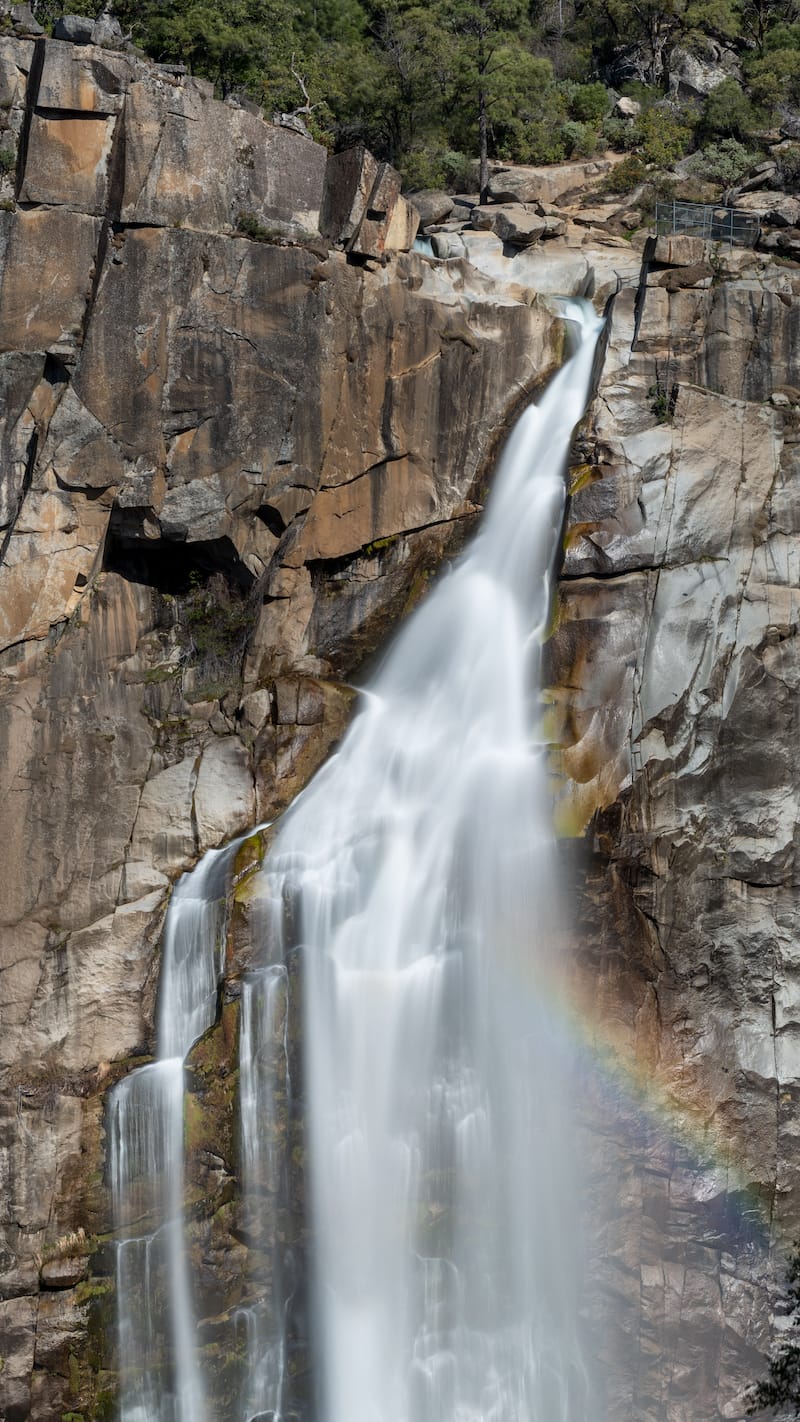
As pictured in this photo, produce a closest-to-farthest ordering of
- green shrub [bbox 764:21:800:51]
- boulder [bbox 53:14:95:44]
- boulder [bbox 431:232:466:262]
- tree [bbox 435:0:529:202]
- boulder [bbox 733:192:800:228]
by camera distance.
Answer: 1. boulder [bbox 53:14:95:44]
2. boulder [bbox 733:192:800:228]
3. boulder [bbox 431:232:466:262]
4. tree [bbox 435:0:529:202]
5. green shrub [bbox 764:21:800:51]

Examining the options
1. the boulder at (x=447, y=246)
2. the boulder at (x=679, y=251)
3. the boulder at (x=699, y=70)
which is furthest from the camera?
the boulder at (x=699, y=70)

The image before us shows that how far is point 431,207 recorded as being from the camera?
92.0ft

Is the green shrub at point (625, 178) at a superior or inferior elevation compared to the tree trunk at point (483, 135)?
inferior

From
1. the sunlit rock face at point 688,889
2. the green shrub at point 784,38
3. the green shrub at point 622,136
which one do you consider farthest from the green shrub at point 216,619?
the green shrub at point 784,38

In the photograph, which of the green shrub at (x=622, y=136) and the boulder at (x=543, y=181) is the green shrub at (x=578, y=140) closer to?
the green shrub at (x=622, y=136)

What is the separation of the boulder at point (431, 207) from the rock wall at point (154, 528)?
5.04 m

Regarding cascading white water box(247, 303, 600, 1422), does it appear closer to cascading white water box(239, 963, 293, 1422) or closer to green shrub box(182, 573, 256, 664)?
cascading white water box(239, 963, 293, 1422)

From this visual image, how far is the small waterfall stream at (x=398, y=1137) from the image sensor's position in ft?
62.8

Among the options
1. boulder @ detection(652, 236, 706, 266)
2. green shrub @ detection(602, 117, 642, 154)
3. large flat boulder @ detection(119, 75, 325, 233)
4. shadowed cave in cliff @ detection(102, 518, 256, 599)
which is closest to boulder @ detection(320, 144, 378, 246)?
large flat boulder @ detection(119, 75, 325, 233)

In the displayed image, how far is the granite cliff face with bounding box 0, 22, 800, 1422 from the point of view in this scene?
1948 centimetres

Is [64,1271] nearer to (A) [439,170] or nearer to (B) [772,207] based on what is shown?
(B) [772,207]

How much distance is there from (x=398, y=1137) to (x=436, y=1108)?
2.37 ft

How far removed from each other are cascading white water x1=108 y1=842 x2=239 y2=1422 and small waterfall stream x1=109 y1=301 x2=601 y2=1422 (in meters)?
0.03

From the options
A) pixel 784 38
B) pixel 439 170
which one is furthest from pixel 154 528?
pixel 784 38
